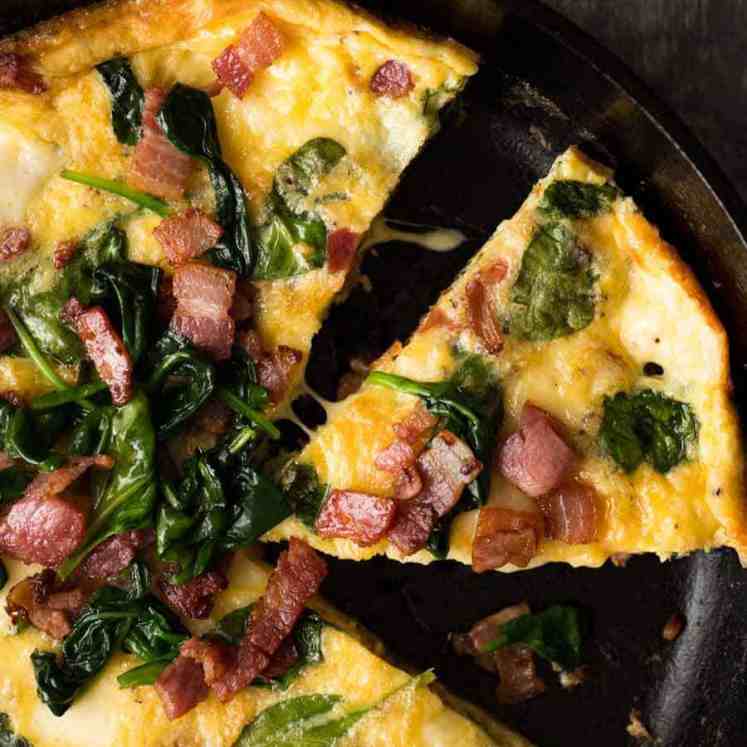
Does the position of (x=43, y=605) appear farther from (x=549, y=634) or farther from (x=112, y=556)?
(x=549, y=634)

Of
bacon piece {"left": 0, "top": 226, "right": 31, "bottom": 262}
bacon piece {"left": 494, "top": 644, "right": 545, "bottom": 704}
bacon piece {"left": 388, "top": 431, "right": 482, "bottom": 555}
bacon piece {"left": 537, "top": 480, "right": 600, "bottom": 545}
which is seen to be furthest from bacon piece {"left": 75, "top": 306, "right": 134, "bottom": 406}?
bacon piece {"left": 494, "top": 644, "right": 545, "bottom": 704}

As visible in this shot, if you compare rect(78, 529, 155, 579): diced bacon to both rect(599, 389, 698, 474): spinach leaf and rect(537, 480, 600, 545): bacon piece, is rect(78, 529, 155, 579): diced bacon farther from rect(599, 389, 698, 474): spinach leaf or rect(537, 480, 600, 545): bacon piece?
rect(599, 389, 698, 474): spinach leaf

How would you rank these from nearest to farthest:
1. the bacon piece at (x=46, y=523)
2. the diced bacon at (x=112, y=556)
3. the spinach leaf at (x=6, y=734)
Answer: the bacon piece at (x=46, y=523) < the spinach leaf at (x=6, y=734) < the diced bacon at (x=112, y=556)

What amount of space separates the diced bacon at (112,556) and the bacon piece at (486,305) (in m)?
1.83

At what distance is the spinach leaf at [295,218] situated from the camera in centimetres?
504

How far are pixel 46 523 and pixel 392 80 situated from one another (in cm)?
256

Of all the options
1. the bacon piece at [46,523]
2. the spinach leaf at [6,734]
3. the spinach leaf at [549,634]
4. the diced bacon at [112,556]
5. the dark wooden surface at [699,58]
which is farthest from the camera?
the dark wooden surface at [699,58]

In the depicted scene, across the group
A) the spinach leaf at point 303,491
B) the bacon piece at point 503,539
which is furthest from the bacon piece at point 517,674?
the spinach leaf at point 303,491

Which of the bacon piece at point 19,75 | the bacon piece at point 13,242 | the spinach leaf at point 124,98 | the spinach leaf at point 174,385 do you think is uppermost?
the spinach leaf at point 124,98

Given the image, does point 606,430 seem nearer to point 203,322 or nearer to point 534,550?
point 534,550

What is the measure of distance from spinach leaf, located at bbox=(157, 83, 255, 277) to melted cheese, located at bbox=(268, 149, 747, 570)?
90 cm

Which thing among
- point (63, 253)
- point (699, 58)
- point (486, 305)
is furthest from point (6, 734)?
point (699, 58)

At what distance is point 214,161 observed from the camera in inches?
197

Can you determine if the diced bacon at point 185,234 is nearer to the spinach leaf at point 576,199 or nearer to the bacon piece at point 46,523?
the bacon piece at point 46,523
